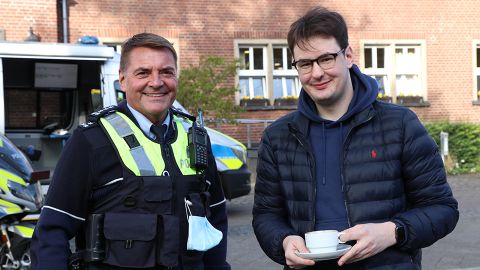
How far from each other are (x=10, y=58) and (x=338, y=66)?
994cm

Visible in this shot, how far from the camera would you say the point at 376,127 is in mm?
2928

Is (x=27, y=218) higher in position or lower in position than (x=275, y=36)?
lower

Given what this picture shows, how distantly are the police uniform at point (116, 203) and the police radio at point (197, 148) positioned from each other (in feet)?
0.38

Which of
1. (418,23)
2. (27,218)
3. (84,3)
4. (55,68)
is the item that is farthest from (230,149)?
(418,23)

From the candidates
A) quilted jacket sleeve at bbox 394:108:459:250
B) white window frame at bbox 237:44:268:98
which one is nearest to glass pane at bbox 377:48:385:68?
white window frame at bbox 237:44:268:98

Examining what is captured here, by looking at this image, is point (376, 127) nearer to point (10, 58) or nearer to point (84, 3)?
point (10, 58)

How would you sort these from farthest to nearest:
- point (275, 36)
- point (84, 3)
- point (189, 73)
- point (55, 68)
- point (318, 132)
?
point (275, 36) → point (84, 3) → point (189, 73) → point (55, 68) → point (318, 132)

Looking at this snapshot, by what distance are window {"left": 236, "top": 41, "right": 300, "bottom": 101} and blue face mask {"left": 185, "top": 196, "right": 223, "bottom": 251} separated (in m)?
18.3

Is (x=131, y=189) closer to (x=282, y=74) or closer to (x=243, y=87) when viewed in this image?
(x=243, y=87)

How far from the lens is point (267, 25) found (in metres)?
21.4

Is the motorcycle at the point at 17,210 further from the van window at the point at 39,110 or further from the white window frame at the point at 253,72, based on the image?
the white window frame at the point at 253,72

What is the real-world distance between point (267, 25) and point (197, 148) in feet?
61.1

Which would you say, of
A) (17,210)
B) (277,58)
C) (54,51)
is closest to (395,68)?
(277,58)

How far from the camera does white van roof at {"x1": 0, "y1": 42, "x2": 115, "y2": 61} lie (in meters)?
11.6
